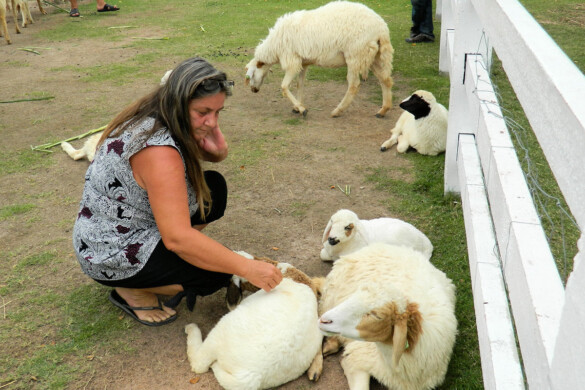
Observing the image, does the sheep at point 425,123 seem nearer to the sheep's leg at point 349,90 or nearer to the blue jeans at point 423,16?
the sheep's leg at point 349,90

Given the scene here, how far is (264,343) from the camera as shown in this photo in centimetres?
249

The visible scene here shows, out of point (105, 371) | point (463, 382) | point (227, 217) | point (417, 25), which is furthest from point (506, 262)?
point (417, 25)

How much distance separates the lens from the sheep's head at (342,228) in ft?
10.9

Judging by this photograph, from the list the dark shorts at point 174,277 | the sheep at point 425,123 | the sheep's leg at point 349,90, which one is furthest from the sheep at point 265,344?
the sheep's leg at point 349,90

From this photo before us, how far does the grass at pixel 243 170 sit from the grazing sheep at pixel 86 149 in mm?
240

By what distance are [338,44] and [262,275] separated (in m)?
3.86

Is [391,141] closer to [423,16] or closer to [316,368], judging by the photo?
[316,368]

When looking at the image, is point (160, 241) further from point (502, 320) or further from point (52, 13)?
point (52, 13)

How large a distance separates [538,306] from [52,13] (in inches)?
550

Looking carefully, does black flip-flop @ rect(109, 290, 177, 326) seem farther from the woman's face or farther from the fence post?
the fence post

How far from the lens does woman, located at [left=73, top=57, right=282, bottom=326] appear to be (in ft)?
8.43

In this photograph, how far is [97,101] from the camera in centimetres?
678

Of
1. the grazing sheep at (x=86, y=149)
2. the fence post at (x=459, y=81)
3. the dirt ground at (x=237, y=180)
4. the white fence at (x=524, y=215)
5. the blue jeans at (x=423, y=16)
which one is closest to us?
the white fence at (x=524, y=215)

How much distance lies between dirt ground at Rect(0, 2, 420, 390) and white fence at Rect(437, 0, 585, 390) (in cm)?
78
